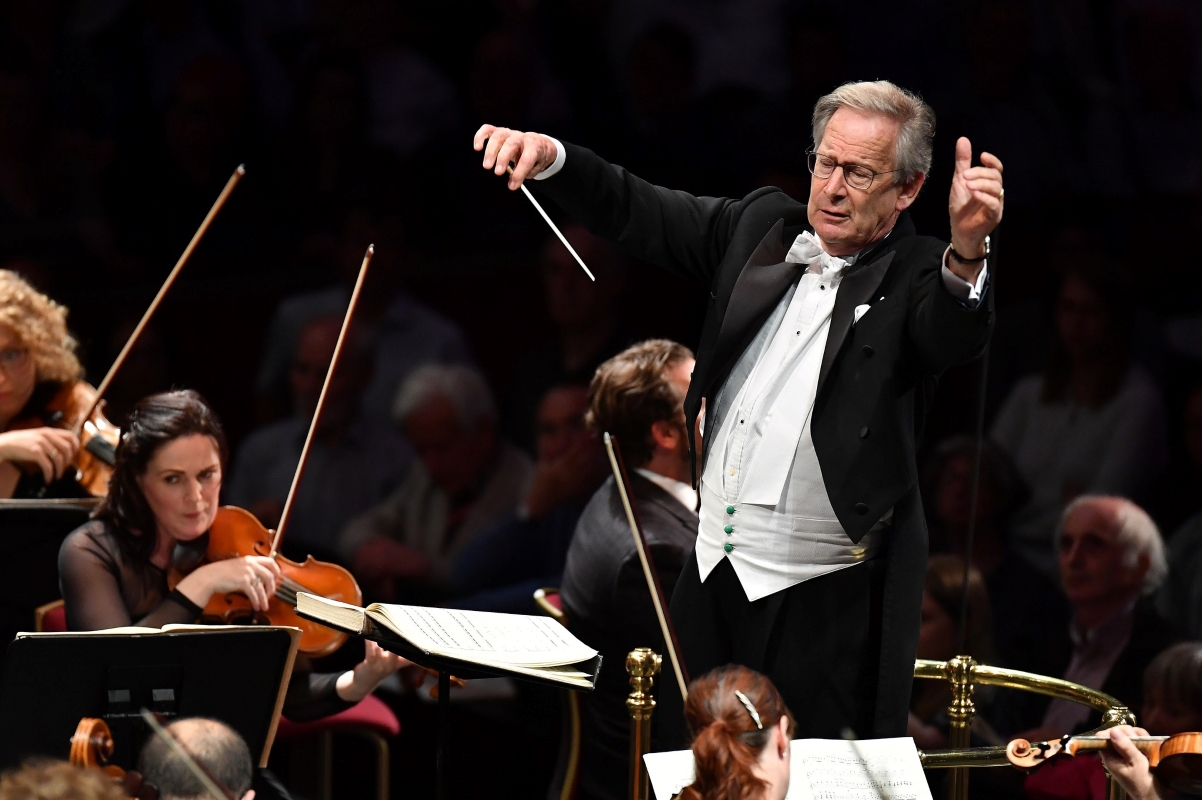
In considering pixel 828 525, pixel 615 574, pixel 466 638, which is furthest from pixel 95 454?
pixel 828 525

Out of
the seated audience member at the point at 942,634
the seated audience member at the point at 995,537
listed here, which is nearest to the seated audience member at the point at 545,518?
the seated audience member at the point at 995,537

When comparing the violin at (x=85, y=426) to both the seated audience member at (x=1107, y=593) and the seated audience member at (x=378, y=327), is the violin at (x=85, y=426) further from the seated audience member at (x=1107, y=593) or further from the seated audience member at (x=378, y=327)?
the seated audience member at (x=1107, y=593)

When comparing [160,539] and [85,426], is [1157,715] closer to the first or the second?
[160,539]

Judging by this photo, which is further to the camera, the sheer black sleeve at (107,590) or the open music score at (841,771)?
the sheer black sleeve at (107,590)

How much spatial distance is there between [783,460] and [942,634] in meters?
1.93

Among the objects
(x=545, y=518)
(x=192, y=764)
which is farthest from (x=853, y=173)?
(x=545, y=518)

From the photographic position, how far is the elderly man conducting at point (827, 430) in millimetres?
2119

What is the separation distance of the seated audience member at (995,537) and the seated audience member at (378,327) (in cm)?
170

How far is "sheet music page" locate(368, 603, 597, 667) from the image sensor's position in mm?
2098

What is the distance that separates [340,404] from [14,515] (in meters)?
2.24

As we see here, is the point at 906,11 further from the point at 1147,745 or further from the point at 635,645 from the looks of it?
the point at 1147,745

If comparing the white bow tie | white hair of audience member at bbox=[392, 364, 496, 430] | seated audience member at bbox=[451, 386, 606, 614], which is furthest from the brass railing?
white hair of audience member at bbox=[392, 364, 496, 430]

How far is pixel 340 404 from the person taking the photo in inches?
209

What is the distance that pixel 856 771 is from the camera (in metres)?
1.99
